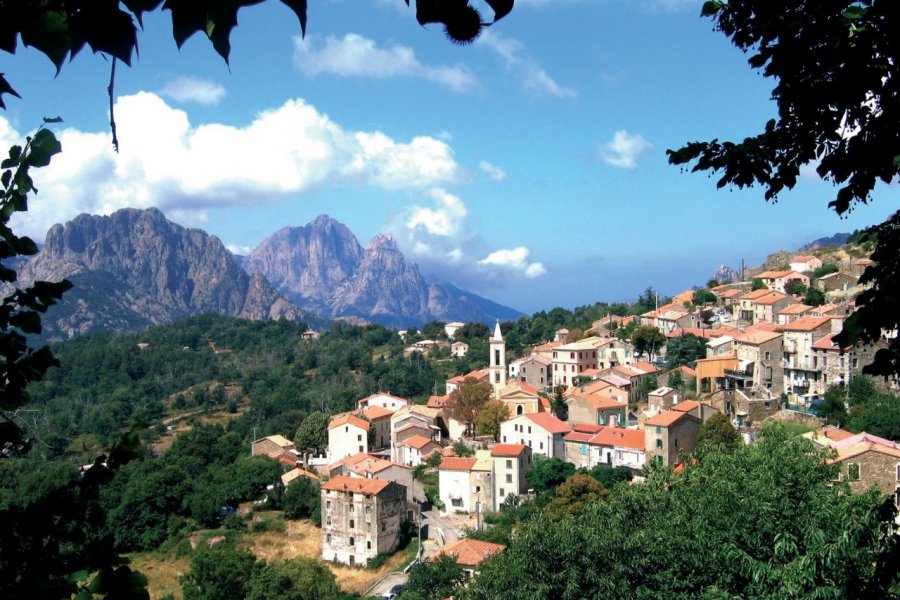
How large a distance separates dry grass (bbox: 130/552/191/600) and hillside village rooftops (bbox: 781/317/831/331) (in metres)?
23.5

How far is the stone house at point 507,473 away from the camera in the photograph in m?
26.1

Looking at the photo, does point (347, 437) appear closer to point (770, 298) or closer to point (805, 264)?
point (770, 298)

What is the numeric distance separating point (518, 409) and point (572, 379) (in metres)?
6.00

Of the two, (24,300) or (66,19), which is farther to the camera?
(24,300)

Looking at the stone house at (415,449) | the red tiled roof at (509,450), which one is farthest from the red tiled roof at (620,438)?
the stone house at (415,449)

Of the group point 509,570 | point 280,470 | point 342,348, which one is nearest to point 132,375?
point 342,348

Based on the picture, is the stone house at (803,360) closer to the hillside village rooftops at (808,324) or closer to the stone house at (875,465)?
the hillside village rooftops at (808,324)

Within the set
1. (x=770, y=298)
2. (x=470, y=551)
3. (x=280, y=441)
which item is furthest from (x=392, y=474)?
(x=770, y=298)

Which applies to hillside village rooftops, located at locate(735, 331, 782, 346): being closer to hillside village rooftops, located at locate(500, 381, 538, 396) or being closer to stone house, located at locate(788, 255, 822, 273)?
hillside village rooftops, located at locate(500, 381, 538, 396)

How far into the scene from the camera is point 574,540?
12.2 meters

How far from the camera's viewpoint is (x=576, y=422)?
3019 centimetres

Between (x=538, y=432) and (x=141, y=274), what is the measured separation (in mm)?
153332

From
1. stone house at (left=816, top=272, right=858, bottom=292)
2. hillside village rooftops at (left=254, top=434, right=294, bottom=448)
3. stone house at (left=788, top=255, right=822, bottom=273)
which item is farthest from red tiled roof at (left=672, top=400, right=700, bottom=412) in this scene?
stone house at (left=788, top=255, right=822, bottom=273)

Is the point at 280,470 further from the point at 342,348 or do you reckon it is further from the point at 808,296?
the point at 342,348
